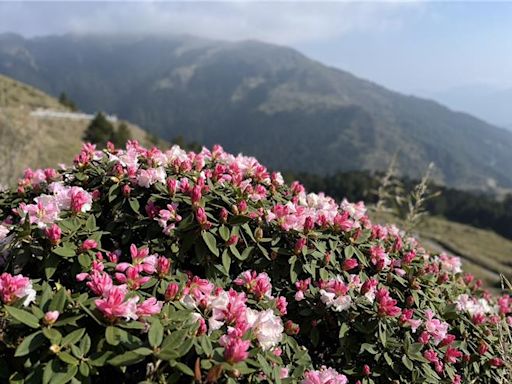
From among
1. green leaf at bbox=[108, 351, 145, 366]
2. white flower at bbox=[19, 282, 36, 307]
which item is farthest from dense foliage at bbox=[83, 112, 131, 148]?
green leaf at bbox=[108, 351, 145, 366]

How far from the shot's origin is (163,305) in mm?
2410

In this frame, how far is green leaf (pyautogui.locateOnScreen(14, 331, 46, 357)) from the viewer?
193 cm

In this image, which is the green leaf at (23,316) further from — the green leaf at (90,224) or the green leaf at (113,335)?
the green leaf at (90,224)

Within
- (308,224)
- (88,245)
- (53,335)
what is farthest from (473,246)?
(53,335)

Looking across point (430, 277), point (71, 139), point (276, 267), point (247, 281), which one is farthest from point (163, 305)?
point (71, 139)

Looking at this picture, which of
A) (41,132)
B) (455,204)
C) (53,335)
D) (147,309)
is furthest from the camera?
(455,204)

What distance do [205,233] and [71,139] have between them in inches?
1784

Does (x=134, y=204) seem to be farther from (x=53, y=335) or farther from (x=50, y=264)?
(x=53, y=335)

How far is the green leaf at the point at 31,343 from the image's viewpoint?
1.93 m

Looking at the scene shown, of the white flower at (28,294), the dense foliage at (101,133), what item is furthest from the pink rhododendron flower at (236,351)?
the dense foliage at (101,133)

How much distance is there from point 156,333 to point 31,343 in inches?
21.3

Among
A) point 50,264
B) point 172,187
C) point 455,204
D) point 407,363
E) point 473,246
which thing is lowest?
point 455,204

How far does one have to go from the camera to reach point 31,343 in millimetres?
1985

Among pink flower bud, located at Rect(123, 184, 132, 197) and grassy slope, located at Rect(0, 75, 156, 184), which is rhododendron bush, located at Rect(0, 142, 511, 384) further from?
grassy slope, located at Rect(0, 75, 156, 184)
